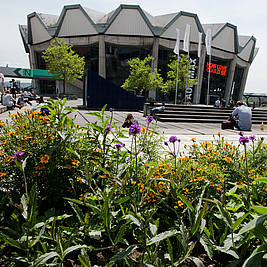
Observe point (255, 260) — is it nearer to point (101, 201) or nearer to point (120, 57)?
point (101, 201)

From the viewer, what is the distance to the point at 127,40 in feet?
123

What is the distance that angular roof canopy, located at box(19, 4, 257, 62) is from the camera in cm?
3666

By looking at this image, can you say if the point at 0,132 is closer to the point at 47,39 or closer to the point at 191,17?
the point at 191,17

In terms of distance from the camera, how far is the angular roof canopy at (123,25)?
3666 centimetres

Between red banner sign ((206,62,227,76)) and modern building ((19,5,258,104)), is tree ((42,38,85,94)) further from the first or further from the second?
red banner sign ((206,62,227,76))

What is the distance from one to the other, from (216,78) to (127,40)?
2309 centimetres

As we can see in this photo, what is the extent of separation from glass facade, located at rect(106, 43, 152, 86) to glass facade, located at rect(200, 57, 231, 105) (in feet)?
48.5

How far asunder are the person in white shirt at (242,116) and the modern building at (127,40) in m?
25.9

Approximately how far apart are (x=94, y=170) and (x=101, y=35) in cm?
4028

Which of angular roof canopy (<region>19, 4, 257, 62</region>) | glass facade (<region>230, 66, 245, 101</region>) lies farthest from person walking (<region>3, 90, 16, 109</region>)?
glass facade (<region>230, 66, 245, 101</region>)

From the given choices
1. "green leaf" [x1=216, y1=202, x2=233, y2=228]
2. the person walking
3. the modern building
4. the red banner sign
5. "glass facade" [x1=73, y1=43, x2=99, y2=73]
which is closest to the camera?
"green leaf" [x1=216, y1=202, x2=233, y2=228]

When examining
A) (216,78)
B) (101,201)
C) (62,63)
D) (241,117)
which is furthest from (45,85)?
(101,201)

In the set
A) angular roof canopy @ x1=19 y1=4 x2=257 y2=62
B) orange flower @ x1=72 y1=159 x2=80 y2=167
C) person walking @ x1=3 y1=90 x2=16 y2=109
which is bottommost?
orange flower @ x1=72 y1=159 x2=80 y2=167

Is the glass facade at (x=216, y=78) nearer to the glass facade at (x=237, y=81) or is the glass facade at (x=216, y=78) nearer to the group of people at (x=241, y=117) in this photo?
the glass facade at (x=237, y=81)
